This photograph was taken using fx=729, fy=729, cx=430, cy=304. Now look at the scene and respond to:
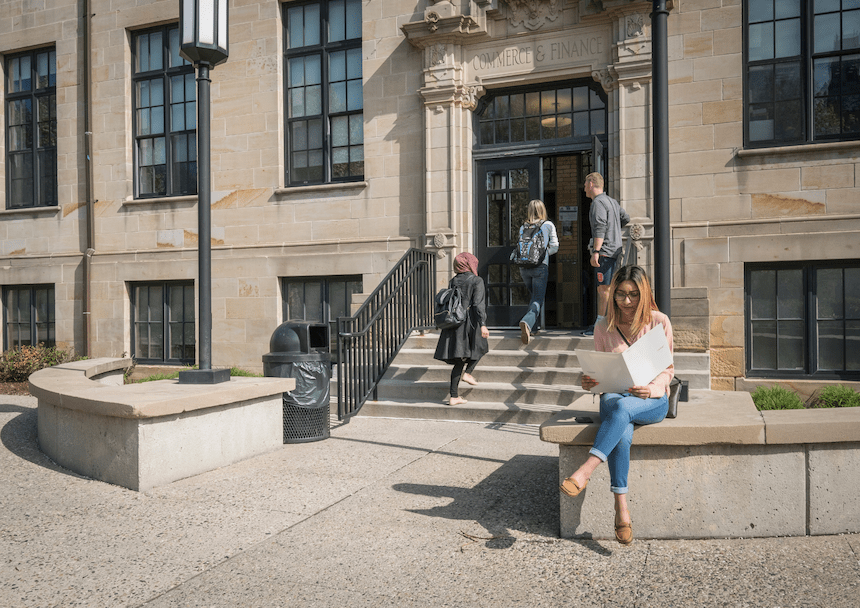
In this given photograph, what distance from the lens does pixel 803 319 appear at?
9.47 m

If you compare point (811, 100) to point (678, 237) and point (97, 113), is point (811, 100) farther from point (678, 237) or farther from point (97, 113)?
point (97, 113)

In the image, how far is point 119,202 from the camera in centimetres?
1362

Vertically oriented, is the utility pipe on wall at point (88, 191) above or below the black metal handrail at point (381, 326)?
above

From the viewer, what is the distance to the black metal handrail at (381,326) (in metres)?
8.44

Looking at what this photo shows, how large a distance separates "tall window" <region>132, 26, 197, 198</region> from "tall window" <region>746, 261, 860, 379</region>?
9677 mm

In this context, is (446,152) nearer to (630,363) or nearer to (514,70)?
(514,70)

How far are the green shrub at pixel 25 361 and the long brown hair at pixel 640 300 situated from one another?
1144 cm

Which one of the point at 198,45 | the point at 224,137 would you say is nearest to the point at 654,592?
the point at 198,45

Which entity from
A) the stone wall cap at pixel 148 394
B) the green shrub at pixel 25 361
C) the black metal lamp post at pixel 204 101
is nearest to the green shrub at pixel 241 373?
the green shrub at pixel 25 361

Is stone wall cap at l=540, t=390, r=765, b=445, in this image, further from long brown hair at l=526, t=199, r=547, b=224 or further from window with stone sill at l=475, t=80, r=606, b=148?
window with stone sill at l=475, t=80, r=606, b=148

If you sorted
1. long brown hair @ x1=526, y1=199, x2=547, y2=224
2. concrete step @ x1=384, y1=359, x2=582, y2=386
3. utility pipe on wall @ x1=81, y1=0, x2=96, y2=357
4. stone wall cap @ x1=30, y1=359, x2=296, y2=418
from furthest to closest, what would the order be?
utility pipe on wall @ x1=81, y1=0, x2=96, y2=357 < long brown hair @ x1=526, y1=199, x2=547, y2=224 < concrete step @ x1=384, y1=359, x2=582, y2=386 < stone wall cap @ x1=30, y1=359, x2=296, y2=418

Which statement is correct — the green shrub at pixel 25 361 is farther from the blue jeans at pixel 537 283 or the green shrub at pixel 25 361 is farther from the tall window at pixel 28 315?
the blue jeans at pixel 537 283

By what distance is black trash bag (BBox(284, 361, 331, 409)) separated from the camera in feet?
23.8

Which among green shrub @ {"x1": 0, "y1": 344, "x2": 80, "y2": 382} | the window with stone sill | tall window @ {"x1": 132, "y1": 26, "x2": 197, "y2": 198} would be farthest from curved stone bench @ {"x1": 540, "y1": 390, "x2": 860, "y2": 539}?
green shrub @ {"x1": 0, "y1": 344, "x2": 80, "y2": 382}
